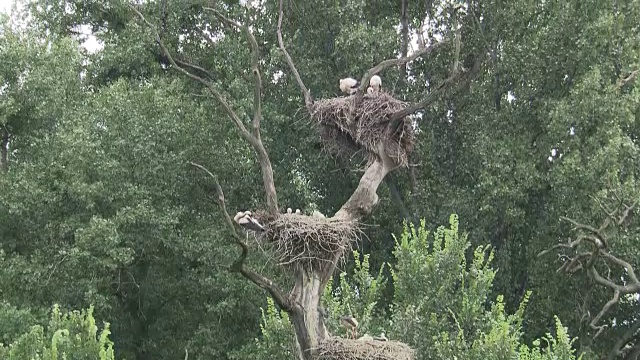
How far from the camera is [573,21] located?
48.3 feet

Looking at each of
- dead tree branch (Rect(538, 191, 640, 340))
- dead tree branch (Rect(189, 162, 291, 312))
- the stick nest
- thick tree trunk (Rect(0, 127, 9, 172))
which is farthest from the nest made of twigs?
thick tree trunk (Rect(0, 127, 9, 172))

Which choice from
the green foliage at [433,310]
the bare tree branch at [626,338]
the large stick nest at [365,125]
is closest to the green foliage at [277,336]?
the green foliage at [433,310]

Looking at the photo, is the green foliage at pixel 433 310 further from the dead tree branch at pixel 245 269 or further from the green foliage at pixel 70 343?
the dead tree branch at pixel 245 269

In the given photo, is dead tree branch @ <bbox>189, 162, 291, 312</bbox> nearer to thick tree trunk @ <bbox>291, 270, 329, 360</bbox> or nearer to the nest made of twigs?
thick tree trunk @ <bbox>291, 270, 329, 360</bbox>

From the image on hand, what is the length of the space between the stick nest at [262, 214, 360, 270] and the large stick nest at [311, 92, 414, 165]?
3.92 feet

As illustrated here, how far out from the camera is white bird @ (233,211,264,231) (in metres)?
6.76

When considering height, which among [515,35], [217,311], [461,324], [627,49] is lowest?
[461,324]

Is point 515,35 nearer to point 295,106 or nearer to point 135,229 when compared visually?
point 295,106

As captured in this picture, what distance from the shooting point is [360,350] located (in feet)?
23.0

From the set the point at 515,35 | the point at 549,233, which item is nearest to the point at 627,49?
the point at 515,35

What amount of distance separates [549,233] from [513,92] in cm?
265

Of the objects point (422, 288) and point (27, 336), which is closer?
point (27, 336)

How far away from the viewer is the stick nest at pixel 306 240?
6785 mm

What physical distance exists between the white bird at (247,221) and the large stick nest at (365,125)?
151cm
